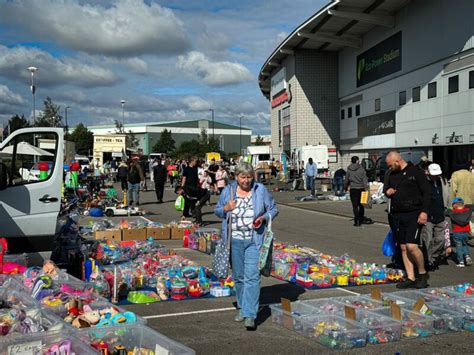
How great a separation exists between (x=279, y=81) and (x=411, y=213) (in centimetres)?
4956

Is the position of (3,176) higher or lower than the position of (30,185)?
higher

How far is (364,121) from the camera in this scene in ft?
145

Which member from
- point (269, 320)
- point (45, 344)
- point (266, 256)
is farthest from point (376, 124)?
point (45, 344)

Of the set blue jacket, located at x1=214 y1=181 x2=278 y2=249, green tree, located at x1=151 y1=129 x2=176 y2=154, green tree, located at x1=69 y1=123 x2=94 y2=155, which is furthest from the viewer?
green tree, located at x1=151 y1=129 x2=176 y2=154

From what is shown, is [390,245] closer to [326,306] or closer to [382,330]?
[326,306]

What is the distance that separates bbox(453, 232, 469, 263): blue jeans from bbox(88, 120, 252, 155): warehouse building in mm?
137476

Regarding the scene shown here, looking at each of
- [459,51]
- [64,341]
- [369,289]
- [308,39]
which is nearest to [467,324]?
[369,289]

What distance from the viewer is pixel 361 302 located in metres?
6.80

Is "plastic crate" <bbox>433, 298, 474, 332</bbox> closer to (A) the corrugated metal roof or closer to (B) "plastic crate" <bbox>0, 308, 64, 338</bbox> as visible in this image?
(B) "plastic crate" <bbox>0, 308, 64, 338</bbox>

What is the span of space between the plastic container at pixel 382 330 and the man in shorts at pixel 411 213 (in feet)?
7.46

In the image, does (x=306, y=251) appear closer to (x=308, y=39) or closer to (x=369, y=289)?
(x=369, y=289)

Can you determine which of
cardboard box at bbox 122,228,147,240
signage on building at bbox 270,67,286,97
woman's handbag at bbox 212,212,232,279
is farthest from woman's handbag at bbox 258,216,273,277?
signage on building at bbox 270,67,286,97

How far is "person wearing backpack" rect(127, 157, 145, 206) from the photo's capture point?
67.3 ft

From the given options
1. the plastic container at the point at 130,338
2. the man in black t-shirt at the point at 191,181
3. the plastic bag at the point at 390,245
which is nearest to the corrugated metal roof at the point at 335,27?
the man in black t-shirt at the point at 191,181
